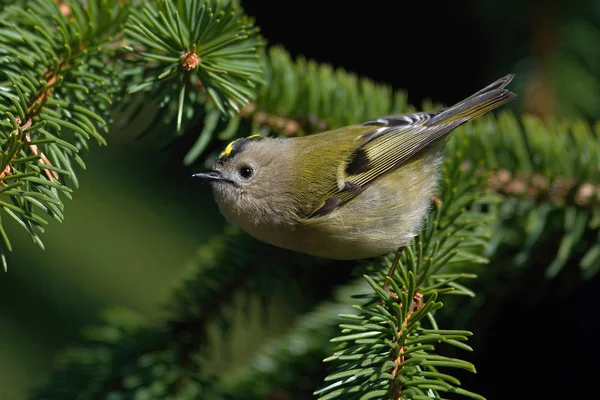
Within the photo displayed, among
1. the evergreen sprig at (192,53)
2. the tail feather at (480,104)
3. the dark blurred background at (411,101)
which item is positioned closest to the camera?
the evergreen sprig at (192,53)

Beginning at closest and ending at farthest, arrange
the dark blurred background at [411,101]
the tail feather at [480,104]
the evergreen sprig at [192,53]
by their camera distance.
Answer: the evergreen sprig at [192,53]
the tail feather at [480,104]
the dark blurred background at [411,101]

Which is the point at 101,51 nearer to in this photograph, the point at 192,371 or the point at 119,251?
the point at 192,371

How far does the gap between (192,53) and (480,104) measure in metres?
0.88

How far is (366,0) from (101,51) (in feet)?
4.89

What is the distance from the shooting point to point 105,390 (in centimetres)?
175

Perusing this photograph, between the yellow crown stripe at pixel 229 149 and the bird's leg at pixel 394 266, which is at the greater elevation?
the yellow crown stripe at pixel 229 149

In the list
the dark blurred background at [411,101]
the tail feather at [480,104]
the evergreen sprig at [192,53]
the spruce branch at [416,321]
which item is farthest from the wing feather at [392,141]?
the dark blurred background at [411,101]

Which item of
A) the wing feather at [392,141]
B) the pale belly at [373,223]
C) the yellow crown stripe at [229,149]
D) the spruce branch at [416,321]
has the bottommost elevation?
the spruce branch at [416,321]

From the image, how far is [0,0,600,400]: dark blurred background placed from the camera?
2.13 m

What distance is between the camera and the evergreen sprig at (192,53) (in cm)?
140

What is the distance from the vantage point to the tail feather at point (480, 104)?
6.11ft

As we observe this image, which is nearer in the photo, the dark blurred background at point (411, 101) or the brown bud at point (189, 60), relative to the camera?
the brown bud at point (189, 60)

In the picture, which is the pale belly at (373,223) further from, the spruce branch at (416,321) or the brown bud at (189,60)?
the brown bud at (189,60)

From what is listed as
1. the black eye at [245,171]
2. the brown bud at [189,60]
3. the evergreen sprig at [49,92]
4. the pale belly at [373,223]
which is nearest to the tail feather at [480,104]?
the pale belly at [373,223]
